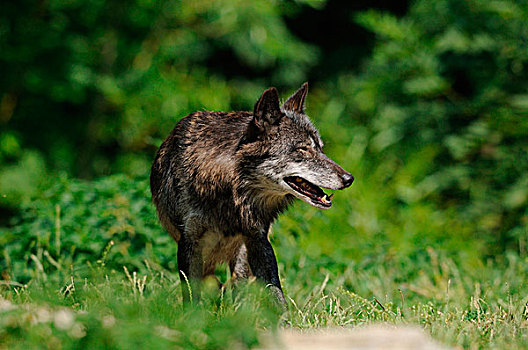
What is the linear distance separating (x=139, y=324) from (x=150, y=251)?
2.60m

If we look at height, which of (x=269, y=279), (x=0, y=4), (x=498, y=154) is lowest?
(x=269, y=279)

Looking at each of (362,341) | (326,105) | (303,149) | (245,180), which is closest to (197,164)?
(245,180)

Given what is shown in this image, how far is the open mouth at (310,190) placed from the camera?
11.3 feet

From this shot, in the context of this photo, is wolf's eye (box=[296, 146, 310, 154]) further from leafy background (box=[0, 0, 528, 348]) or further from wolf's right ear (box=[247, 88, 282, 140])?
leafy background (box=[0, 0, 528, 348])

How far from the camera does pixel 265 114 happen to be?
11.5 feet

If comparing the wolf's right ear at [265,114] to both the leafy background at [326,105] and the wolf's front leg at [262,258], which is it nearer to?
the wolf's front leg at [262,258]

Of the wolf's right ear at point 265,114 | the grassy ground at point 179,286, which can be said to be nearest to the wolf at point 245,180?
the wolf's right ear at point 265,114

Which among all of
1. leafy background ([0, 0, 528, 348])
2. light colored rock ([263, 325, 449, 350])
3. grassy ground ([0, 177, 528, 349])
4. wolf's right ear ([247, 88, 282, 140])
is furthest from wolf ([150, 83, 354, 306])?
leafy background ([0, 0, 528, 348])

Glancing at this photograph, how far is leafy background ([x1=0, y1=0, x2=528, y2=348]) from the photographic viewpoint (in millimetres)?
6152

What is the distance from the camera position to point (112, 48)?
884 centimetres

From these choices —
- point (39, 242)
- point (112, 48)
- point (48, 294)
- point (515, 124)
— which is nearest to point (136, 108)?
point (112, 48)

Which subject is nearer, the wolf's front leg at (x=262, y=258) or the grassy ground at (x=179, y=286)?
the grassy ground at (x=179, y=286)

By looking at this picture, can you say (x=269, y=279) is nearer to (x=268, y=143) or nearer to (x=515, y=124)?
(x=268, y=143)

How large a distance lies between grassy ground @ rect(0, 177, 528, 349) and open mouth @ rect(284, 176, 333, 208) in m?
0.51
